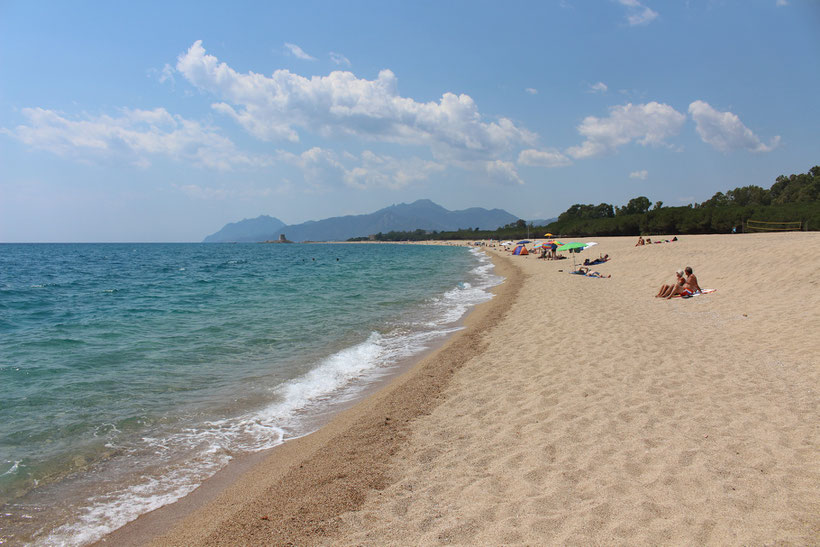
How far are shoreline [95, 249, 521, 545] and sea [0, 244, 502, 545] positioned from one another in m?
0.27

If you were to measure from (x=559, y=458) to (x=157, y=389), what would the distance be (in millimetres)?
7166

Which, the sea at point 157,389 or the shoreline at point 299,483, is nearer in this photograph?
the shoreline at point 299,483

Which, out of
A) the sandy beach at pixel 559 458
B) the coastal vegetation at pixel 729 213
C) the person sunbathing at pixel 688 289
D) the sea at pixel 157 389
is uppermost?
the coastal vegetation at pixel 729 213

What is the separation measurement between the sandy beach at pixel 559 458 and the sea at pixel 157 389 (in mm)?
726

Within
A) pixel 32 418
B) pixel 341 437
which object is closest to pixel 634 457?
pixel 341 437

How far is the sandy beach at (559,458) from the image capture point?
311 cm

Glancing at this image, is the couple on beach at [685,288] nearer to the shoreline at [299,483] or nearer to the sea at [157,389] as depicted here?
the sea at [157,389]

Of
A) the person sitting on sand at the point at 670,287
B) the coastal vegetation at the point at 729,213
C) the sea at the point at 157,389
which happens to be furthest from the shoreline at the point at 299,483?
the coastal vegetation at the point at 729,213

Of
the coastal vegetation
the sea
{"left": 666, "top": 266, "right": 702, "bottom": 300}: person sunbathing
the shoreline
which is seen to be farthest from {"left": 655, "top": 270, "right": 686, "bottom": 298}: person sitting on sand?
the coastal vegetation

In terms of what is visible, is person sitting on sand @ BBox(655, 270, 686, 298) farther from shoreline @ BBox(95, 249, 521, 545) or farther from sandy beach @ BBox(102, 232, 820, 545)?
shoreline @ BBox(95, 249, 521, 545)

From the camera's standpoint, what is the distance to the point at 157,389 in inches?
299

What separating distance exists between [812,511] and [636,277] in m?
19.4

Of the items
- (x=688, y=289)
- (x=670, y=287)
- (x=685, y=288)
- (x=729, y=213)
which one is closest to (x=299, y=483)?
(x=685, y=288)

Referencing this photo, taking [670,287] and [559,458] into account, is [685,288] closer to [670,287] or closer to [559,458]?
[670,287]
